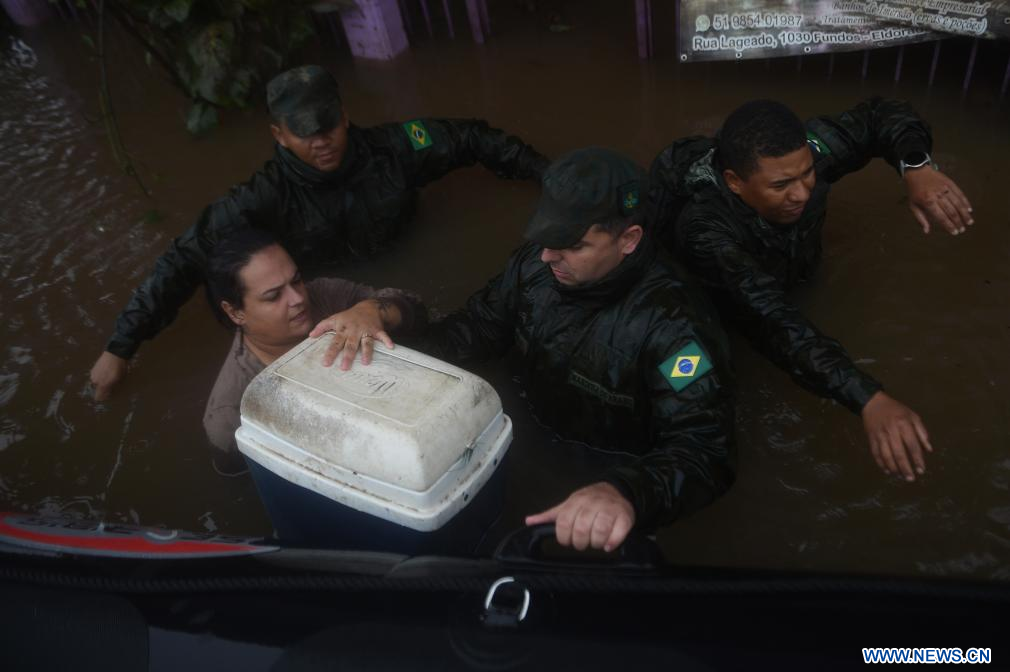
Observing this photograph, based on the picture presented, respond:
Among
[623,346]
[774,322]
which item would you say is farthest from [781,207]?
[623,346]

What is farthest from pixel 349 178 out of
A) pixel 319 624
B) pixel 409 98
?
pixel 319 624

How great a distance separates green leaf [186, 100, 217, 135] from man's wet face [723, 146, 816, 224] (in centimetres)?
358

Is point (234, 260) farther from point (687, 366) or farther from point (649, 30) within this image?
point (649, 30)

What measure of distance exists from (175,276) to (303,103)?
Result: 0.90 metres

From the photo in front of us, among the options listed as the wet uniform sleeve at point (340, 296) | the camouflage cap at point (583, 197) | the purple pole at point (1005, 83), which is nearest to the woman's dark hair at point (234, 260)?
the wet uniform sleeve at point (340, 296)

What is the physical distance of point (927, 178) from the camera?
8.77 feet

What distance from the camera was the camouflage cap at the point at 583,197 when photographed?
1.95 m

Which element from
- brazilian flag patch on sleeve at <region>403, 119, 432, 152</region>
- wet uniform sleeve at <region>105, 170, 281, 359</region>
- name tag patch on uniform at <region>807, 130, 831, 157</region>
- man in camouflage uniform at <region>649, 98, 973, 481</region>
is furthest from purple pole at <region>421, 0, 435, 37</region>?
name tag patch on uniform at <region>807, 130, 831, 157</region>

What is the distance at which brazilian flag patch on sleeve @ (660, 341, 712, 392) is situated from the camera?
2008 mm

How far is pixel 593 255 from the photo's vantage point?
2.04 meters

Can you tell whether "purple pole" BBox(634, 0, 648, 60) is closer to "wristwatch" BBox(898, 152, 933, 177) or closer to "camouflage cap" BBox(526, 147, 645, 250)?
"wristwatch" BBox(898, 152, 933, 177)

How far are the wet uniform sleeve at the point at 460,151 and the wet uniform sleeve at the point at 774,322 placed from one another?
4.35 ft

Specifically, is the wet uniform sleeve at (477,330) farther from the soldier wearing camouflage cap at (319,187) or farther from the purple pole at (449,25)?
the purple pole at (449,25)

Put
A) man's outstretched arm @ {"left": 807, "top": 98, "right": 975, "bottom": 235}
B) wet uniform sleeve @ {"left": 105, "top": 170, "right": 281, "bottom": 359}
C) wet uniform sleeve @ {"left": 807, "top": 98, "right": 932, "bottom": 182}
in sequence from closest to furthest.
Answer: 1. man's outstretched arm @ {"left": 807, "top": 98, "right": 975, "bottom": 235}
2. wet uniform sleeve @ {"left": 807, "top": 98, "right": 932, "bottom": 182}
3. wet uniform sleeve @ {"left": 105, "top": 170, "right": 281, "bottom": 359}
